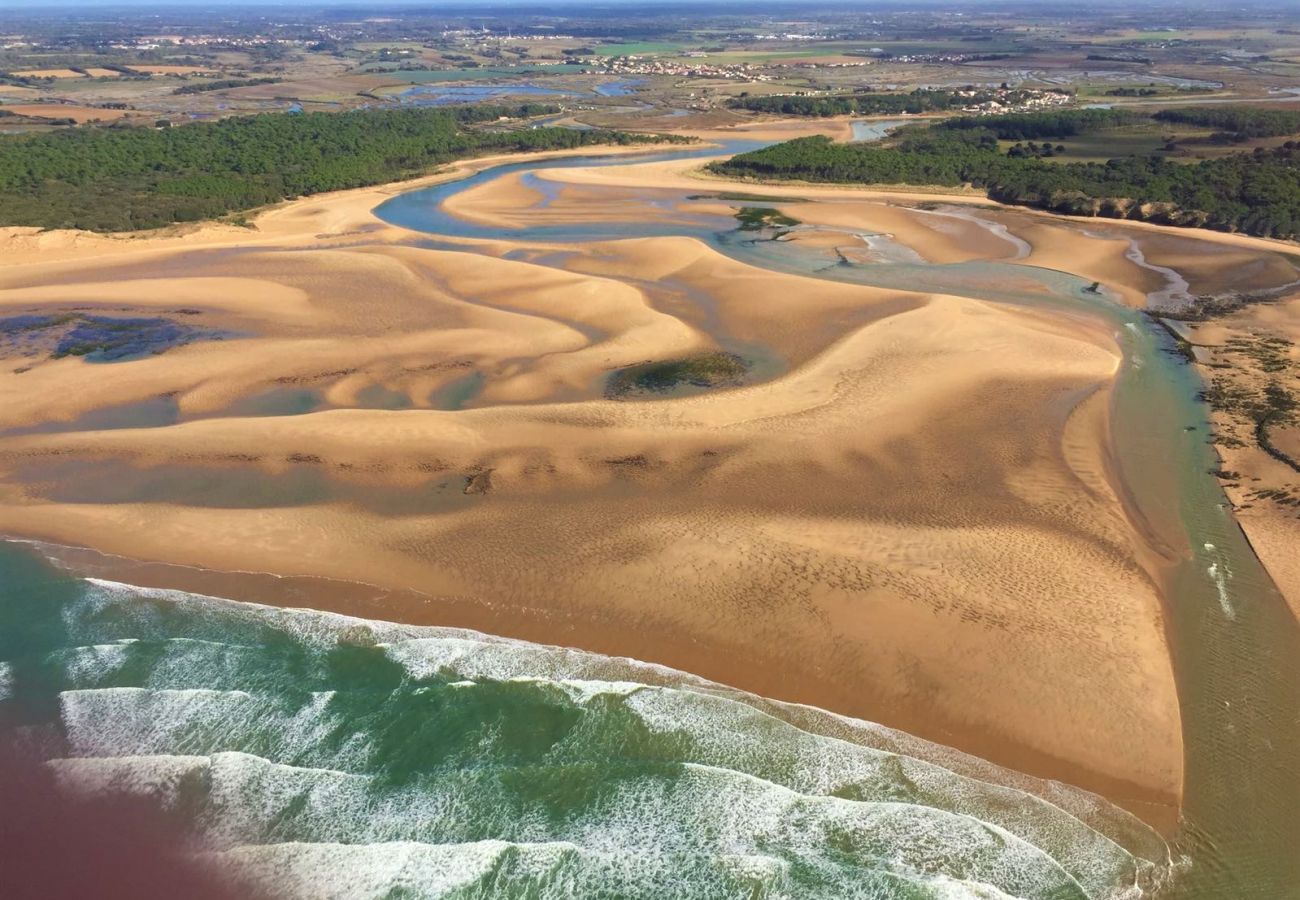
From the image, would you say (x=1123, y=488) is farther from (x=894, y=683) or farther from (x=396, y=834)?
(x=396, y=834)

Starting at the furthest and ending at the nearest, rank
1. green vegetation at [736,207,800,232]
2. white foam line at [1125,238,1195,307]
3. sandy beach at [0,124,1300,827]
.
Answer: green vegetation at [736,207,800,232] < white foam line at [1125,238,1195,307] < sandy beach at [0,124,1300,827]

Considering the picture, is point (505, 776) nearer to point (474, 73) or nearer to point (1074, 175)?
point (1074, 175)

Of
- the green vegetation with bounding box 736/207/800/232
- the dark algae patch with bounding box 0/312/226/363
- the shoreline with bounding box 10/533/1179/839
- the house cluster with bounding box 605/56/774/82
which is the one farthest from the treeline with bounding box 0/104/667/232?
the house cluster with bounding box 605/56/774/82

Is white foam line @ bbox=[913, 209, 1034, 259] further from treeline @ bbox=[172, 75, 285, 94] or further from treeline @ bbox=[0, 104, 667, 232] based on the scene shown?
treeline @ bbox=[172, 75, 285, 94]

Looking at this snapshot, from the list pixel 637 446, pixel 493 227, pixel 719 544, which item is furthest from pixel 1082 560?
pixel 493 227

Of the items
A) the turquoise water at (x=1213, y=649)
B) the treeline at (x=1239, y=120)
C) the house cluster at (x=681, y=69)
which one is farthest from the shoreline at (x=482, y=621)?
the house cluster at (x=681, y=69)

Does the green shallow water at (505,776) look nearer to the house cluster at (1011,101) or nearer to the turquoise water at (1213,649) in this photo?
the turquoise water at (1213,649)

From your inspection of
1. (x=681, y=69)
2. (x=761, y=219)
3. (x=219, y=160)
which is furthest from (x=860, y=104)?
(x=219, y=160)
